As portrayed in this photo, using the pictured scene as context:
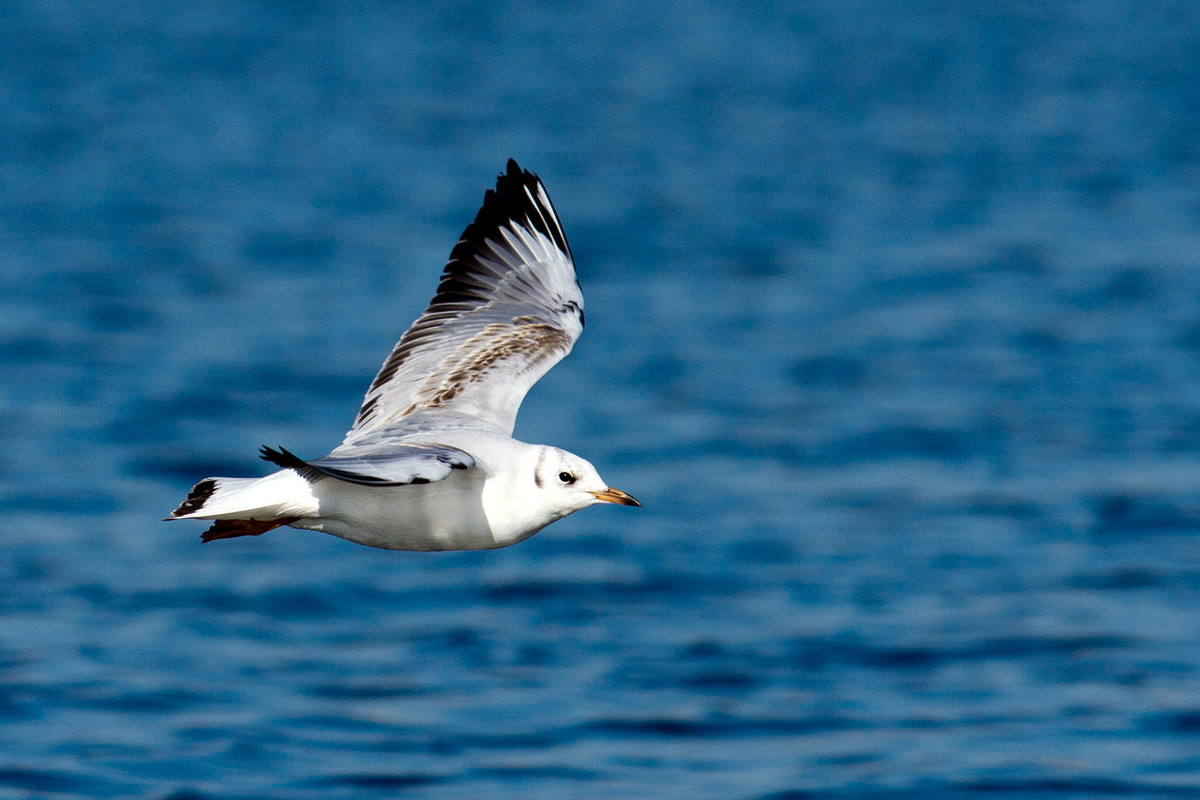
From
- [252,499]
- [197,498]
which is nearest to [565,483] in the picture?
[252,499]

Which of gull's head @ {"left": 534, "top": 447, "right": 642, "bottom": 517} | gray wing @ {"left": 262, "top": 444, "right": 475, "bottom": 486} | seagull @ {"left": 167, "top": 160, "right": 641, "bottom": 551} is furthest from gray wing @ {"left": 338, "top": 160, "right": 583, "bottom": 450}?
gray wing @ {"left": 262, "top": 444, "right": 475, "bottom": 486}

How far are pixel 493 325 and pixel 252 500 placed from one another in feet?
10.2

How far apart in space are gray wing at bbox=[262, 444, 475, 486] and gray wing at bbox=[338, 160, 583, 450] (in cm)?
157

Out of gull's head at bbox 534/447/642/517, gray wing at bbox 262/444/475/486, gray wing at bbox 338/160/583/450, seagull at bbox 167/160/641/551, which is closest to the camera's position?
gray wing at bbox 262/444/475/486

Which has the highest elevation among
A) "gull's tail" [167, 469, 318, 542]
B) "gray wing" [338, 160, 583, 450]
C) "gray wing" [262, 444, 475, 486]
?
"gray wing" [338, 160, 583, 450]

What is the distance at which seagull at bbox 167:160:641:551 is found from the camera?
882 cm

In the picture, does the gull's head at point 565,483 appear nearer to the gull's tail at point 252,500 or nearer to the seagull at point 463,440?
the seagull at point 463,440

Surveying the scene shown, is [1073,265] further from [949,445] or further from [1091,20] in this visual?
[1091,20]

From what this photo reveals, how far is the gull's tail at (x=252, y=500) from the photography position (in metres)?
8.70

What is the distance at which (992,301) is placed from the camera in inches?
1299

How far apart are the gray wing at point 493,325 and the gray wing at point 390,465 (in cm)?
157

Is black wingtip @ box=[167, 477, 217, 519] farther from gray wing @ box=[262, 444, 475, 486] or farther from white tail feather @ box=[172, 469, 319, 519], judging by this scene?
gray wing @ box=[262, 444, 475, 486]

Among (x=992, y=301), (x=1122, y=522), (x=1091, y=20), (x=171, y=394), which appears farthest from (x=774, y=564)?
(x=1091, y=20)

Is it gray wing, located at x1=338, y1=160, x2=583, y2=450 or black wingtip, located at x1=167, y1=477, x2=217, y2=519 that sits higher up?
gray wing, located at x1=338, y1=160, x2=583, y2=450
